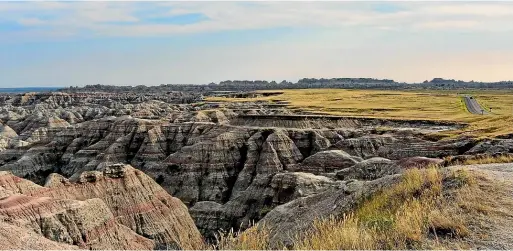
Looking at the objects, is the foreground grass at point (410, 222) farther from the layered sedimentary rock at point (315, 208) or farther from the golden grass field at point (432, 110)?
the golden grass field at point (432, 110)

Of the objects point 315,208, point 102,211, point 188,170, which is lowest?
point 188,170

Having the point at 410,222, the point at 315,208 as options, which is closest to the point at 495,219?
the point at 410,222

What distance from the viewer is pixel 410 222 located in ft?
31.6

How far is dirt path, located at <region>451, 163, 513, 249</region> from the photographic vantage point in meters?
8.98

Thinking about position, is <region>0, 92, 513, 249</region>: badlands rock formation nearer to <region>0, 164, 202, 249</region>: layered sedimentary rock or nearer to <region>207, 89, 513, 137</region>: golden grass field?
<region>0, 164, 202, 249</region>: layered sedimentary rock

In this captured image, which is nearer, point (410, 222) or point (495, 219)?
point (410, 222)

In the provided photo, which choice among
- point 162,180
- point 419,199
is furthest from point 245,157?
point 419,199

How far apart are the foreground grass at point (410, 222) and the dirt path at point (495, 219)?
196mm

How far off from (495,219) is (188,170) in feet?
163

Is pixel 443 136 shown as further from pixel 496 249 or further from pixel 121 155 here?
pixel 496 249

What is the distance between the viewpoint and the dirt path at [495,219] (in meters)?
8.98

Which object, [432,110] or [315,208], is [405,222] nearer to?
[315,208]

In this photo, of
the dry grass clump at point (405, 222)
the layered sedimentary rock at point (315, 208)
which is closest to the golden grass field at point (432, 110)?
the layered sedimentary rock at point (315, 208)

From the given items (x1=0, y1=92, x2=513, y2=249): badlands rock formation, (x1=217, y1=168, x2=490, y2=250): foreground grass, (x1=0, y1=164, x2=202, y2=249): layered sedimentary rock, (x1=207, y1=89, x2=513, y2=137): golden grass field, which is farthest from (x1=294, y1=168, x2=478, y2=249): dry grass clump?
(x1=207, y1=89, x2=513, y2=137): golden grass field
